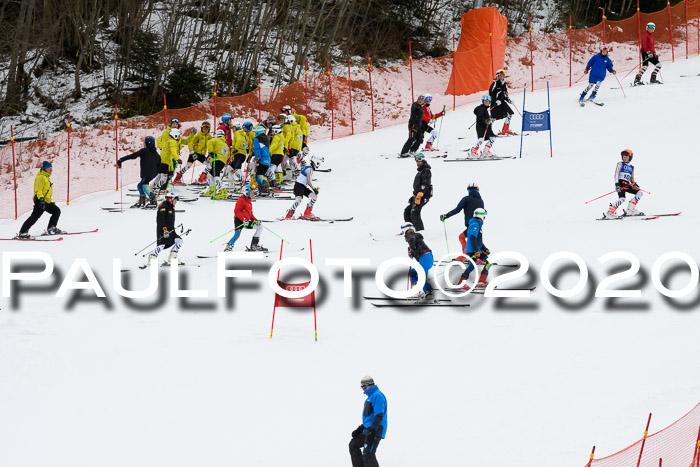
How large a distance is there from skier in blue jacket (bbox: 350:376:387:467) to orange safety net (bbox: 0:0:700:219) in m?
13.8

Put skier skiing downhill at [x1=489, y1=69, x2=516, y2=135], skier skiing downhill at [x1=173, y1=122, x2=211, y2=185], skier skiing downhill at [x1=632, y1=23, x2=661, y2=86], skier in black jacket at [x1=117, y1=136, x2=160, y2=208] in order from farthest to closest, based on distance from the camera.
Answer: skier skiing downhill at [x1=632, y1=23, x2=661, y2=86] < skier skiing downhill at [x1=489, y1=69, x2=516, y2=135] < skier skiing downhill at [x1=173, y1=122, x2=211, y2=185] < skier in black jacket at [x1=117, y1=136, x2=160, y2=208]

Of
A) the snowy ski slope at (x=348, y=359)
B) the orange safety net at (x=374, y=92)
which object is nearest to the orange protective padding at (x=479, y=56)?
the orange safety net at (x=374, y=92)

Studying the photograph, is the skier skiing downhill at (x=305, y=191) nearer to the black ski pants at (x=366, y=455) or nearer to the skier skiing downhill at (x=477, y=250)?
the skier skiing downhill at (x=477, y=250)

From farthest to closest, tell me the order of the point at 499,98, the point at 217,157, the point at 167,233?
the point at 499,98 < the point at 217,157 < the point at 167,233

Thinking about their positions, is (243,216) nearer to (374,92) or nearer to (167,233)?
(167,233)

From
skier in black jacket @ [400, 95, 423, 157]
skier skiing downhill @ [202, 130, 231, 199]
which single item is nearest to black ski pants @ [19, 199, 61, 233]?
skier skiing downhill @ [202, 130, 231, 199]

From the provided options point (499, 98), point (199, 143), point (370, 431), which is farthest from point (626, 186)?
point (199, 143)

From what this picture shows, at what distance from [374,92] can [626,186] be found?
42.8 feet

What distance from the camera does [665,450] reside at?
324 inches

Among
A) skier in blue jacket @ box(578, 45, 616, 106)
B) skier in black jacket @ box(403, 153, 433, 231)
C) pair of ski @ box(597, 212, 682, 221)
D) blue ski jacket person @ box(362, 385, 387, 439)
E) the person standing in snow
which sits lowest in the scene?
blue ski jacket person @ box(362, 385, 387, 439)

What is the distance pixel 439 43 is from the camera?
37938 millimetres

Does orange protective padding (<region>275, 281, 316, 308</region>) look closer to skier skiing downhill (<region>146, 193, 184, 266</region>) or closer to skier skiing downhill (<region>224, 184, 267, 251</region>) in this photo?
Answer: skier skiing downhill (<region>146, 193, 184, 266</region>)

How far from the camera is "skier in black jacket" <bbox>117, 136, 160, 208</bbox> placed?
65.8 ft

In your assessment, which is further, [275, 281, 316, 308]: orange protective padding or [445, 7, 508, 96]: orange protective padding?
[445, 7, 508, 96]: orange protective padding
